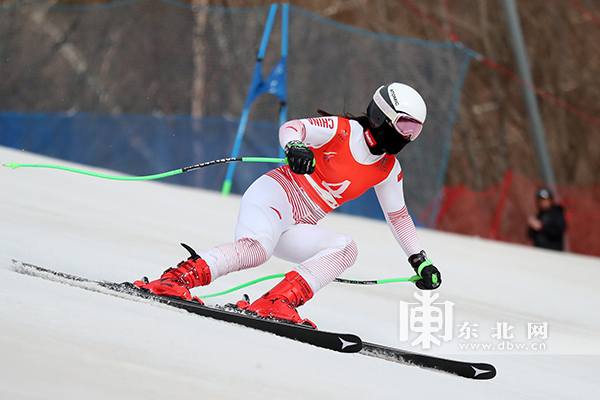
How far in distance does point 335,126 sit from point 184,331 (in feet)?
4.43

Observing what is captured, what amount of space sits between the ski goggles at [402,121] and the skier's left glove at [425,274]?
608 millimetres

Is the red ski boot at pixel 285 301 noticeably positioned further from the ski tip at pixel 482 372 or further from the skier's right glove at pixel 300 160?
the ski tip at pixel 482 372

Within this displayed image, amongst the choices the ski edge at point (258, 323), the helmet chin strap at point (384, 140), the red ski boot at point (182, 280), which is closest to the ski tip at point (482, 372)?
the ski edge at point (258, 323)

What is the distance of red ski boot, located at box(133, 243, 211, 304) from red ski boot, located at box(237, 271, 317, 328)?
0.20 m

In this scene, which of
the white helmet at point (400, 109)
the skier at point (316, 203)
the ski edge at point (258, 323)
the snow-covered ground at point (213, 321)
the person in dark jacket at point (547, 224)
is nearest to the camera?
the snow-covered ground at point (213, 321)

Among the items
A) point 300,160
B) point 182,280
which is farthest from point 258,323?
point 300,160

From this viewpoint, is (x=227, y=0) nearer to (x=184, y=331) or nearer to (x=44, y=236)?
(x=44, y=236)

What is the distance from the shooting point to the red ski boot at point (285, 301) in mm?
3162

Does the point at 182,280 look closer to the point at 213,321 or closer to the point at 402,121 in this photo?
the point at 213,321

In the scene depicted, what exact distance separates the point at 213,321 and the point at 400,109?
123 cm

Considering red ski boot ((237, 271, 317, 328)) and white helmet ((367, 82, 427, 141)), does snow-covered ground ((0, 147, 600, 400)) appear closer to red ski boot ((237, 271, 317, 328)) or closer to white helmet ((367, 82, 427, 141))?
red ski boot ((237, 271, 317, 328))

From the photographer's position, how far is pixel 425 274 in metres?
3.59

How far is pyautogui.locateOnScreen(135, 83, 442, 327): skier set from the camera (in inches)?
128

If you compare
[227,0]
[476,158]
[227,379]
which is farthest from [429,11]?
[227,379]
